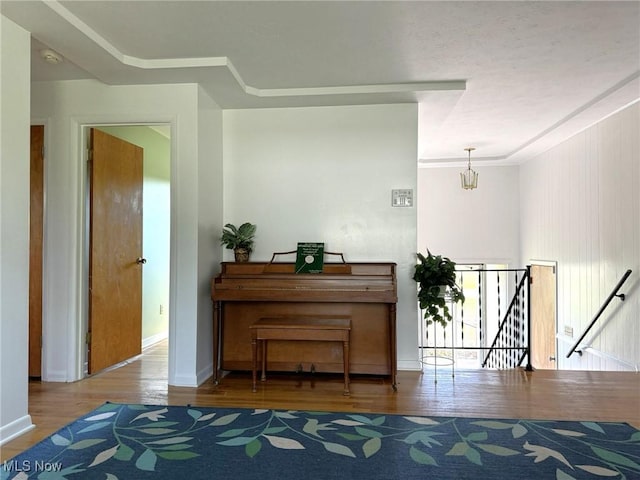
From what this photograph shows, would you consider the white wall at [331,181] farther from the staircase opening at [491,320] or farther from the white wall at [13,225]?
the staircase opening at [491,320]

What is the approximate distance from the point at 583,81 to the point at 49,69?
4190 millimetres

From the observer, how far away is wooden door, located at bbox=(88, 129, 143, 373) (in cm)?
347

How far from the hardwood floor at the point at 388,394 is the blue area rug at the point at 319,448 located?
0.16 meters

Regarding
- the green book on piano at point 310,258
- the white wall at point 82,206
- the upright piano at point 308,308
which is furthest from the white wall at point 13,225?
the green book on piano at point 310,258

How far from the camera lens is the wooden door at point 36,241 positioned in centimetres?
333

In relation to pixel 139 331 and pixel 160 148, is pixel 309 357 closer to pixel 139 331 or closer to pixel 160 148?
pixel 139 331

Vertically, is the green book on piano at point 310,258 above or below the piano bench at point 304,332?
above

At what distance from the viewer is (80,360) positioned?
3316mm

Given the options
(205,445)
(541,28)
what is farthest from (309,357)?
(541,28)

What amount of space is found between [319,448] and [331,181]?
2257mm

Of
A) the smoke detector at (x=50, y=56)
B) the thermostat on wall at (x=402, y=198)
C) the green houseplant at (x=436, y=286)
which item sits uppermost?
the smoke detector at (x=50, y=56)

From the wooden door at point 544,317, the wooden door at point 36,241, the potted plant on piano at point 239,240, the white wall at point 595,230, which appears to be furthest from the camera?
the wooden door at point 544,317

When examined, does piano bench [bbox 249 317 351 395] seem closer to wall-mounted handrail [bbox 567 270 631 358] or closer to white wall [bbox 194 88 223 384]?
white wall [bbox 194 88 223 384]

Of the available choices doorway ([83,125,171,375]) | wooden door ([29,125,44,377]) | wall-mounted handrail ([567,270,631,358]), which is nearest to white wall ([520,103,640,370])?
wall-mounted handrail ([567,270,631,358])
